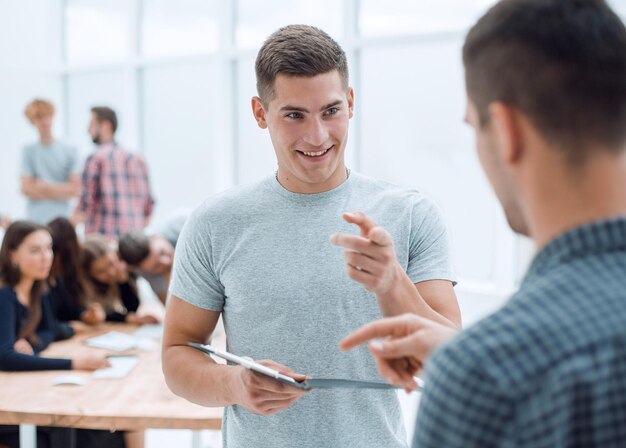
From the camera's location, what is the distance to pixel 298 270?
1.44 metres

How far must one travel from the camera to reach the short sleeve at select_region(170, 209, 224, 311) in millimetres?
1482

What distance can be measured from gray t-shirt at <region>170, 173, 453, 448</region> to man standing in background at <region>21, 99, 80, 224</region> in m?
4.62

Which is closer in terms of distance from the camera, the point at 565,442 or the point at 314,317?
the point at 565,442

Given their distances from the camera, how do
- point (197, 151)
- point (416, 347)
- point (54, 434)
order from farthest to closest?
1. point (197, 151)
2. point (54, 434)
3. point (416, 347)

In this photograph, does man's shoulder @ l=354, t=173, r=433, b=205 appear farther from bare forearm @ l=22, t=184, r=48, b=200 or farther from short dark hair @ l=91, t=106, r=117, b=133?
bare forearm @ l=22, t=184, r=48, b=200

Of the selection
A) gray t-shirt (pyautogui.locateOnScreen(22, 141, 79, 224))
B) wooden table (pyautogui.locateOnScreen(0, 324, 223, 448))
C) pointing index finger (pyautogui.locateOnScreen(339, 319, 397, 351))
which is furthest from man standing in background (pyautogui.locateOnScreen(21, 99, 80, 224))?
pointing index finger (pyautogui.locateOnScreen(339, 319, 397, 351))

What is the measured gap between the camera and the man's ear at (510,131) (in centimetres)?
67

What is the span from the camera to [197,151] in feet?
22.1

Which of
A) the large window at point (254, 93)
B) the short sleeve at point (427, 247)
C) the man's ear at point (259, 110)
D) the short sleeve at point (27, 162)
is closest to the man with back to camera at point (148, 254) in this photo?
the large window at point (254, 93)

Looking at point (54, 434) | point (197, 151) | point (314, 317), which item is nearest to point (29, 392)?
point (54, 434)

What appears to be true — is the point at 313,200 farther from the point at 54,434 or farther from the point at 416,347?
the point at 54,434

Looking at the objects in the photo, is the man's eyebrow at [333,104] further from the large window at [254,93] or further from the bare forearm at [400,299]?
the large window at [254,93]

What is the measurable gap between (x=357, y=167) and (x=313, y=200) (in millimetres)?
3918

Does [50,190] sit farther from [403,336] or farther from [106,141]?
[403,336]
